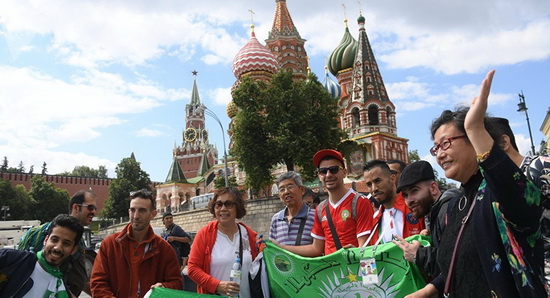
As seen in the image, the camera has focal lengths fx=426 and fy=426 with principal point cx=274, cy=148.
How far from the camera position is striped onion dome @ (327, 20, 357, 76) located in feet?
138

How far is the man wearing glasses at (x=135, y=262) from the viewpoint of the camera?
3.62 metres

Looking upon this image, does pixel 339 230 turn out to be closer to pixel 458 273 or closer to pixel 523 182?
pixel 458 273

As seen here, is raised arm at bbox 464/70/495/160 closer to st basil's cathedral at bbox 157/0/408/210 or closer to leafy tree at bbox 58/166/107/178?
st basil's cathedral at bbox 157/0/408/210

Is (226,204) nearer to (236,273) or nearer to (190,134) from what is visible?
(236,273)

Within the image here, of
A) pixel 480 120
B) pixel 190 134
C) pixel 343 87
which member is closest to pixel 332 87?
pixel 343 87

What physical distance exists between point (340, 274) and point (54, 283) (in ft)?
7.52

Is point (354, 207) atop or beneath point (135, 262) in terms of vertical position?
atop

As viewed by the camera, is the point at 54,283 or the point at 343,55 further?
the point at 343,55

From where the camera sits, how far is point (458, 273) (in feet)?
7.17

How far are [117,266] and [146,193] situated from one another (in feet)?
2.28

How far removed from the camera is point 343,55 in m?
42.3

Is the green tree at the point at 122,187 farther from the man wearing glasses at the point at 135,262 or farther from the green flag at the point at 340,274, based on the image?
the green flag at the point at 340,274

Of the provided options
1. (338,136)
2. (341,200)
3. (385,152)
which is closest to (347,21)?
(385,152)

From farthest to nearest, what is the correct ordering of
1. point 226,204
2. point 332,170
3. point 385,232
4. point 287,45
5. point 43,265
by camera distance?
point 287,45
point 332,170
point 226,204
point 385,232
point 43,265
